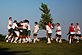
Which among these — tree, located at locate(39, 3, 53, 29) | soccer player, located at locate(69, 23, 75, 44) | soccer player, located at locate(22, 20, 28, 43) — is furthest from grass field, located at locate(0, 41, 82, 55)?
tree, located at locate(39, 3, 53, 29)

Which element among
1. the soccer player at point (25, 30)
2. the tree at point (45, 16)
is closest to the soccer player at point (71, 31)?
the soccer player at point (25, 30)

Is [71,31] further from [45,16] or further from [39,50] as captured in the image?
[45,16]

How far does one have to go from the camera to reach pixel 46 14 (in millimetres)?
66000

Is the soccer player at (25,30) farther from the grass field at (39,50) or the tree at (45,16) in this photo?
the tree at (45,16)

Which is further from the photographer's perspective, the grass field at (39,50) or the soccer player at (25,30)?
the soccer player at (25,30)

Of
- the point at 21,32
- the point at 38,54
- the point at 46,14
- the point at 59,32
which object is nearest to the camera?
the point at 38,54

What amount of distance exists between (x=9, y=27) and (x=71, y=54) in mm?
15965

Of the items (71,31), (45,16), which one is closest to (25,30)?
(71,31)

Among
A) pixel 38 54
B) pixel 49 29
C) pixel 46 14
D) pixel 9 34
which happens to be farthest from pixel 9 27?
pixel 46 14

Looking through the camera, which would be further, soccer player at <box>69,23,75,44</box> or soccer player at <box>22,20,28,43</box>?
soccer player at <box>69,23,75,44</box>

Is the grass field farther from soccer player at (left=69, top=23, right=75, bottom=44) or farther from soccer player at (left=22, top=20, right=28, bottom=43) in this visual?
soccer player at (left=69, top=23, right=75, bottom=44)

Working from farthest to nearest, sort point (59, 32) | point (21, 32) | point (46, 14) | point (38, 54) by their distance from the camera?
point (46, 14) → point (59, 32) → point (21, 32) → point (38, 54)

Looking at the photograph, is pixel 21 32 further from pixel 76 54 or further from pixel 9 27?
pixel 76 54

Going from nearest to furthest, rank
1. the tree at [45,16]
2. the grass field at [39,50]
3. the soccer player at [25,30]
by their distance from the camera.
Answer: the grass field at [39,50]
the soccer player at [25,30]
the tree at [45,16]
